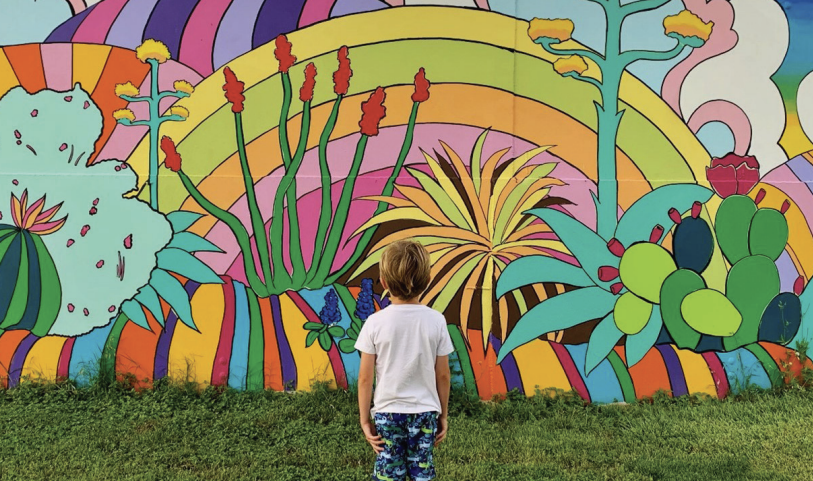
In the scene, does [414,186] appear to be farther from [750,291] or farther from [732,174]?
[750,291]

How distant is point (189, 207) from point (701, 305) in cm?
398

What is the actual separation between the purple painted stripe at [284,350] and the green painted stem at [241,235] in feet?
0.44

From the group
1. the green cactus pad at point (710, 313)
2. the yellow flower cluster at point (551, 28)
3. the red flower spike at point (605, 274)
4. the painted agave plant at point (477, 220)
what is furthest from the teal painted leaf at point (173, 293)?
the green cactus pad at point (710, 313)

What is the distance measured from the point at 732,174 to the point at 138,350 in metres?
4.75

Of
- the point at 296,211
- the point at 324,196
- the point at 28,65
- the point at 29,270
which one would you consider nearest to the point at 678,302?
the point at 324,196

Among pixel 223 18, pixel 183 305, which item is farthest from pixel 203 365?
pixel 223 18

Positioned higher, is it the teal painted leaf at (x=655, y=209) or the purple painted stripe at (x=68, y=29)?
the purple painted stripe at (x=68, y=29)

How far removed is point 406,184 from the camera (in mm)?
5141

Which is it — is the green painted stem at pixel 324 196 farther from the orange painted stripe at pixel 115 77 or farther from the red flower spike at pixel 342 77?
the orange painted stripe at pixel 115 77

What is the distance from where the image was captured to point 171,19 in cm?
518

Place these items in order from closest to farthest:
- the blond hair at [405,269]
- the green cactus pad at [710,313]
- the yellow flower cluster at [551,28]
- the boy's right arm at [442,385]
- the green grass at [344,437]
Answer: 1. the blond hair at [405,269]
2. the boy's right arm at [442,385]
3. the green grass at [344,437]
4. the yellow flower cluster at [551,28]
5. the green cactus pad at [710,313]

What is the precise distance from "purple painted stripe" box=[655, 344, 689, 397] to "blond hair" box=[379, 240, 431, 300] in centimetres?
310

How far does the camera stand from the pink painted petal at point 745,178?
17.0ft

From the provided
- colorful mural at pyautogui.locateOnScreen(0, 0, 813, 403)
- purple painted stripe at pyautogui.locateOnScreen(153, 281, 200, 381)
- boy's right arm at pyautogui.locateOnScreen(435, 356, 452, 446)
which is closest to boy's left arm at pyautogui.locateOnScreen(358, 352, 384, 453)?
boy's right arm at pyautogui.locateOnScreen(435, 356, 452, 446)
